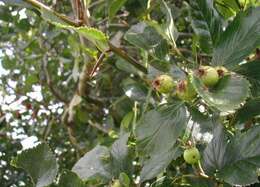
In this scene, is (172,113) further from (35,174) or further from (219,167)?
(35,174)

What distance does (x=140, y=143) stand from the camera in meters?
0.96

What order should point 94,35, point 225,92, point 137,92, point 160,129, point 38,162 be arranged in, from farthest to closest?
point 137,92 < point 38,162 < point 94,35 < point 160,129 < point 225,92

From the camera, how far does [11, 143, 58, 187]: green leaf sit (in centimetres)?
115

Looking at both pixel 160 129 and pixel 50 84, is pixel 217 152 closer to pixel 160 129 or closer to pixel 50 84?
pixel 160 129

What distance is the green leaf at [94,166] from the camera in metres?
1.20

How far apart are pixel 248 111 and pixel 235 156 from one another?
112 mm

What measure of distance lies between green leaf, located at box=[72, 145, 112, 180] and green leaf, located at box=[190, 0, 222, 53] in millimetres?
405

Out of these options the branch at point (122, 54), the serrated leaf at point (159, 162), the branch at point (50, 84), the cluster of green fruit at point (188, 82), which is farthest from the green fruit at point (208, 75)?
the branch at point (50, 84)

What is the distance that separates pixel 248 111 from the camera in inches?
39.7

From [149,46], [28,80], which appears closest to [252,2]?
[149,46]

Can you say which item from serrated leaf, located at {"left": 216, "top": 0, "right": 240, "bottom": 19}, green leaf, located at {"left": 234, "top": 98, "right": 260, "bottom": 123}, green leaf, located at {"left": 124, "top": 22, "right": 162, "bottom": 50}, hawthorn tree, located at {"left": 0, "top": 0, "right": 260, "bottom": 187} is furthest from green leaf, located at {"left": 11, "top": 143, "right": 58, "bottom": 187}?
serrated leaf, located at {"left": 216, "top": 0, "right": 240, "bottom": 19}

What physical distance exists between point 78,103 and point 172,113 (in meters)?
1.60

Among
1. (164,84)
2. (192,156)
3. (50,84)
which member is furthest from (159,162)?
(50,84)

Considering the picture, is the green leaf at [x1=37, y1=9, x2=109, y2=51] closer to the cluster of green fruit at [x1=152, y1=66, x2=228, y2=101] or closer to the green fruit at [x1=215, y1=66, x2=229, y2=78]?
the cluster of green fruit at [x1=152, y1=66, x2=228, y2=101]
